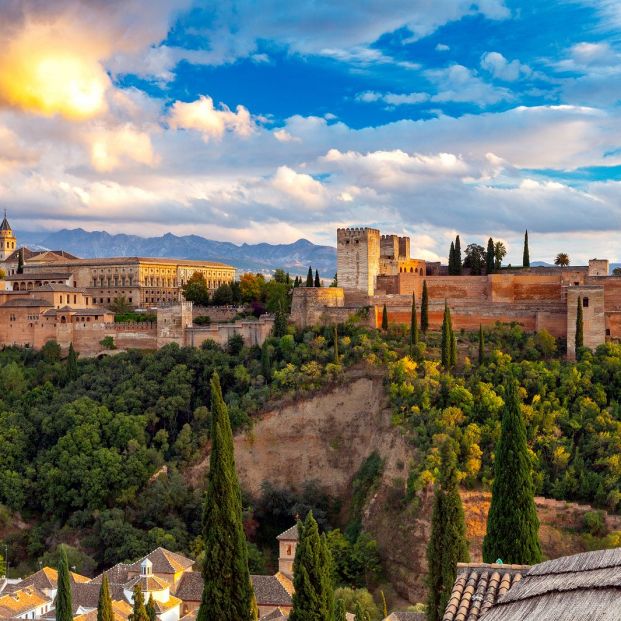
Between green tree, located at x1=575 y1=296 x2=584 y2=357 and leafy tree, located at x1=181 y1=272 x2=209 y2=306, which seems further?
leafy tree, located at x1=181 y1=272 x2=209 y2=306

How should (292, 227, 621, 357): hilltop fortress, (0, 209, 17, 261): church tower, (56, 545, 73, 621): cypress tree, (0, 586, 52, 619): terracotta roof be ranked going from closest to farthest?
(56, 545, 73, 621): cypress tree < (0, 586, 52, 619): terracotta roof < (292, 227, 621, 357): hilltop fortress < (0, 209, 17, 261): church tower

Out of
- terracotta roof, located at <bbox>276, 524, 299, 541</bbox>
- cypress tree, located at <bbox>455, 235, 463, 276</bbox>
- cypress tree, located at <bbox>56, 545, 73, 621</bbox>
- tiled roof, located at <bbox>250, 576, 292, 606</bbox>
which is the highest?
cypress tree, located at <bbox>455, 235, 463, 276</bbox>

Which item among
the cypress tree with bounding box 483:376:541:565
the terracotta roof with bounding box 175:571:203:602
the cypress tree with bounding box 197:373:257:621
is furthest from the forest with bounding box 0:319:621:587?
the cypress tree with bounding box 197:373:257:621

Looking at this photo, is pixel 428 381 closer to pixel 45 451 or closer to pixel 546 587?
pixel 45 451

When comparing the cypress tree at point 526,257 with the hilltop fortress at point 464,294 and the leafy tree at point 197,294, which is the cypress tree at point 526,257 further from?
the leafy tree at point 197,294

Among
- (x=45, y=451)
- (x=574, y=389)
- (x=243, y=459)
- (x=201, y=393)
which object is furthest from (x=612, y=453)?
(x=45, y=451)

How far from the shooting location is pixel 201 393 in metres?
44.2

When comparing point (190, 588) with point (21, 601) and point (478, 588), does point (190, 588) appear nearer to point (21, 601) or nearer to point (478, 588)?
point (21, 601)

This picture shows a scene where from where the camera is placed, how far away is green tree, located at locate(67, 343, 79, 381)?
46812mm

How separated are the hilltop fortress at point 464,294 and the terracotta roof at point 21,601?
18.2 metres

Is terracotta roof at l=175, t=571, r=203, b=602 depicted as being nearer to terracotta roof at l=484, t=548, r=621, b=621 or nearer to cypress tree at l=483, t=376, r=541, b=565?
cypress tree at l=483, t=376, r=541, b=565

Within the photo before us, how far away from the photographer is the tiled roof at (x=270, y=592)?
30.1 meters

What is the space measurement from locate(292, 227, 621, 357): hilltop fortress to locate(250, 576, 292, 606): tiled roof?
607 inches

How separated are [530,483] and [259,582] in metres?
13.0
